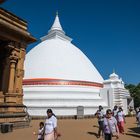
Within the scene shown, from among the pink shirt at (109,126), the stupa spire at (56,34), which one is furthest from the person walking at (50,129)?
the stupa spire at (56,34)

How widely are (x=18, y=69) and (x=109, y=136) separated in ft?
32.6

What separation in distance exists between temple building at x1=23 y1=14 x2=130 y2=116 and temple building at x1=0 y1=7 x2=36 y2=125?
48.0ft

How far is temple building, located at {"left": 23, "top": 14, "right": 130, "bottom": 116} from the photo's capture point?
3020 centimetres

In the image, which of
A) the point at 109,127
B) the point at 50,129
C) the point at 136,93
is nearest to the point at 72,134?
the point at 109,127

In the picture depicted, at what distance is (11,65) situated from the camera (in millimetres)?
15000

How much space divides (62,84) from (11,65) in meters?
18.1

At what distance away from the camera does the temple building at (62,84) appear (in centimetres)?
3020

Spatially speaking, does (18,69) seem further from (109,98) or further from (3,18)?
(109,98)

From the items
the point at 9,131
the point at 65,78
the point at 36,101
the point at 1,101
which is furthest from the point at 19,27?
the point at 65,78

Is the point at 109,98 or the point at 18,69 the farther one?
the point at 109,98

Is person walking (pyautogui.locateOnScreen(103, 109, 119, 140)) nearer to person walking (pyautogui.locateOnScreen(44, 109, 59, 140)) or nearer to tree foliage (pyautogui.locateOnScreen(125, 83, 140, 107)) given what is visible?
person walking (pyautogui.locateOnScreen(44, 109, 59, 140))

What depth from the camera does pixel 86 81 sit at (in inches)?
1364

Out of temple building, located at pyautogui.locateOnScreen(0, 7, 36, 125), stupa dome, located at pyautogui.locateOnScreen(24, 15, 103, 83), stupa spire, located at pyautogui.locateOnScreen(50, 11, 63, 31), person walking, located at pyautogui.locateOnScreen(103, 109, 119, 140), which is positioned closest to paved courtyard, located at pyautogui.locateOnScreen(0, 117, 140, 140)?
temple building, located at pyautogui.locateOnScreen(0, 7, 36, 125)

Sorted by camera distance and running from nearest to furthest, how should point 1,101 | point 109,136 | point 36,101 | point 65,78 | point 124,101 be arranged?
point 109,136 → point 1,101 → point 36,101 → point 65,78 → point 124,101
